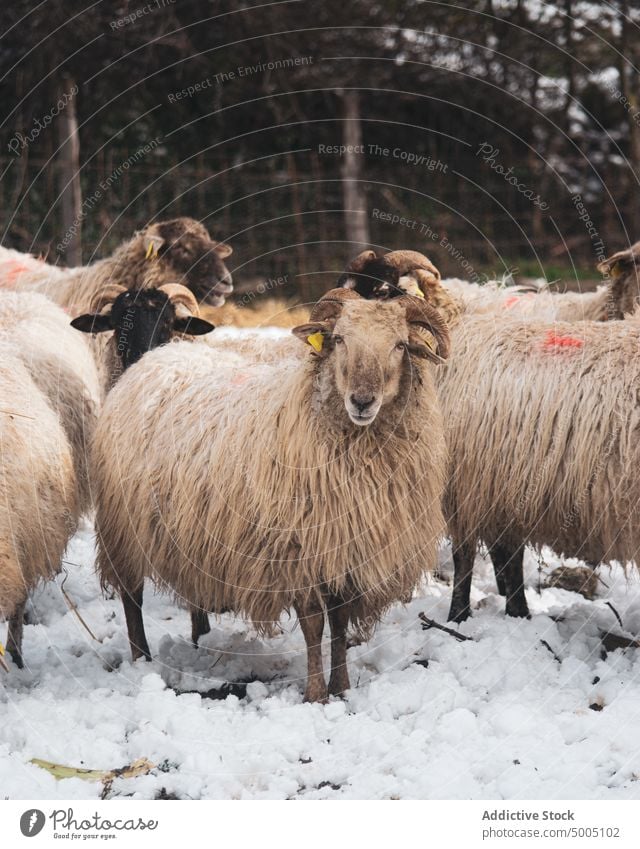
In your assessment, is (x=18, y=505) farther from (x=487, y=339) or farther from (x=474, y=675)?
(x=487, y=339)

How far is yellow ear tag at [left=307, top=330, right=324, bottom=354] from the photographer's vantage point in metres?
5.04

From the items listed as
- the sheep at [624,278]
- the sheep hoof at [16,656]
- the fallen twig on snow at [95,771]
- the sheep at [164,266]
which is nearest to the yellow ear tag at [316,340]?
the fallen twig on snow at [95,771]

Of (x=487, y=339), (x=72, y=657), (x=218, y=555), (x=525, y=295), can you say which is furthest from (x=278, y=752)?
(x=525, y=295)

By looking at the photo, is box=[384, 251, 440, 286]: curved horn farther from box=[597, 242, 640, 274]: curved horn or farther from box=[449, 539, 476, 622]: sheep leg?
box=[449, 539, 476, 622]: sheep leg

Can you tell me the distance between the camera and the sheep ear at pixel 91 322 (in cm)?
→ 670

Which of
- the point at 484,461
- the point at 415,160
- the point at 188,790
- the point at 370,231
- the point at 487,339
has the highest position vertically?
the point at 415,160

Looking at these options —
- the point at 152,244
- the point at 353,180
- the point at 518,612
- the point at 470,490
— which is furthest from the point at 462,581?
the point at 353,180

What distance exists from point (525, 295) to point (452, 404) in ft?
6.41

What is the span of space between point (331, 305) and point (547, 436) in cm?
153

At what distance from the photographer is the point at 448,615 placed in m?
6.39

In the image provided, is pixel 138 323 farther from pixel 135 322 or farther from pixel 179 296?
pixel 179 296

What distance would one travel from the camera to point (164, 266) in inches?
346

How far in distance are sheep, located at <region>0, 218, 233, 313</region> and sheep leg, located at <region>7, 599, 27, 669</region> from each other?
3.45 metres

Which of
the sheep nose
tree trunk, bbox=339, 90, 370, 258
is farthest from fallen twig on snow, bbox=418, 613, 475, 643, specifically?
tree trunk, bbox=339, 90, 370, 258
